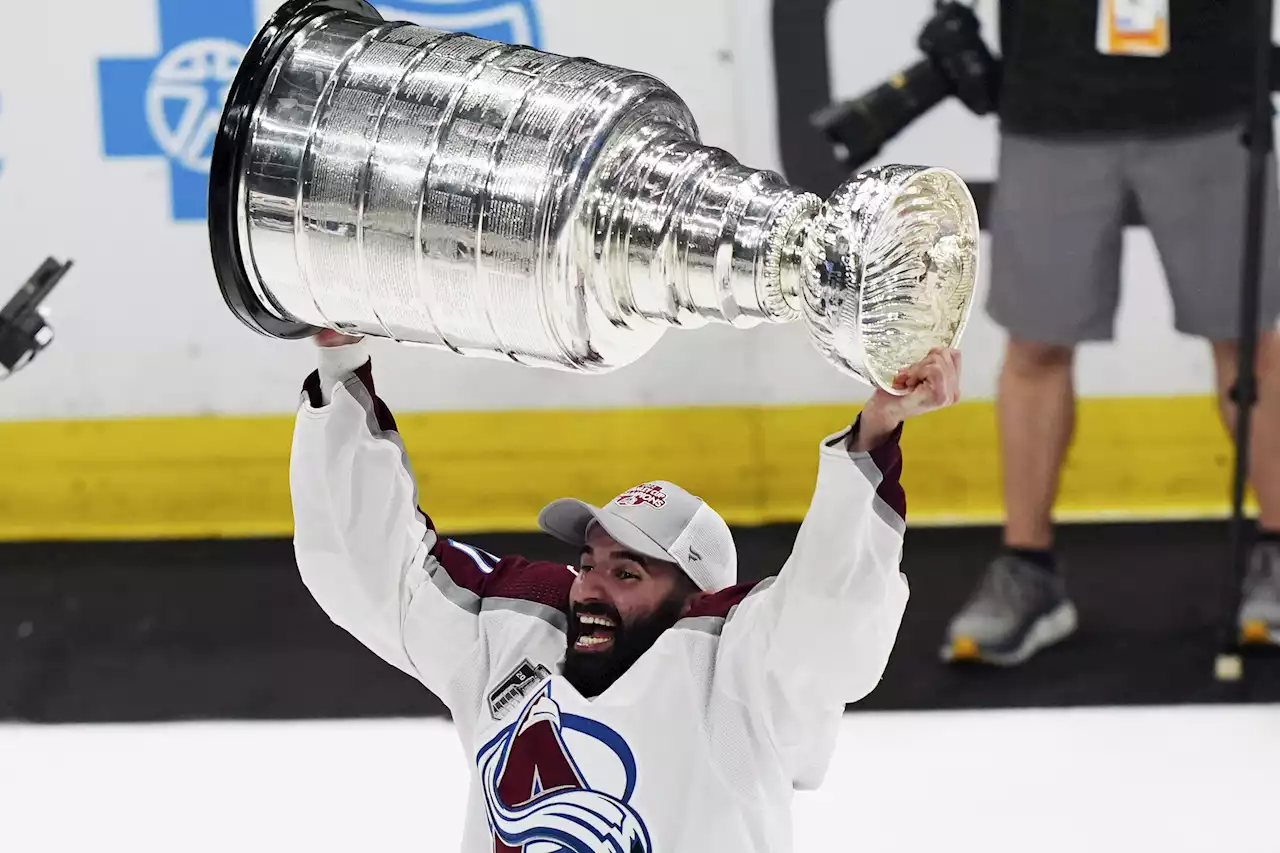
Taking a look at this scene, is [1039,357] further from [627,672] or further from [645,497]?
[627,672]

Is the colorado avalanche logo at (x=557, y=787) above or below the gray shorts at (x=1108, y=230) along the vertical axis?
below

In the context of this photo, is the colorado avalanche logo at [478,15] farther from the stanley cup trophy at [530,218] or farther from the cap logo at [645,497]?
the stanley cup trophy at [530,218]

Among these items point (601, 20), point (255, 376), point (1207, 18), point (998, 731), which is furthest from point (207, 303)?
point (1207, 18)

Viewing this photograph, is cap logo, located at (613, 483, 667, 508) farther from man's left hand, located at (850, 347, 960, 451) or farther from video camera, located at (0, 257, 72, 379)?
video camera, located at (0, 257, 72, 379)

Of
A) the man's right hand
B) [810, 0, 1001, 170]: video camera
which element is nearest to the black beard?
the man's right hand

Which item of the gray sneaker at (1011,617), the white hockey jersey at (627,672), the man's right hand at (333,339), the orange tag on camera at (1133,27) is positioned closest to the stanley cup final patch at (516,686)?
the white hockey jersey at (627,672)

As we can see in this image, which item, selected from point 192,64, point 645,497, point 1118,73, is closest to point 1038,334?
point 1118,73

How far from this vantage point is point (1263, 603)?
11.8ft

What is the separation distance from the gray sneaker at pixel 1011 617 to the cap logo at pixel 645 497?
191 centimetres

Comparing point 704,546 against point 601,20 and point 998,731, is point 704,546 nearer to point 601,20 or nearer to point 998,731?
point 998,731

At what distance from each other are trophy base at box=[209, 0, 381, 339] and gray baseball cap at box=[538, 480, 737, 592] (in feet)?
1.52

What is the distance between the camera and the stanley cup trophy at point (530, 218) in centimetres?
133

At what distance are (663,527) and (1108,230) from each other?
2.23 metres

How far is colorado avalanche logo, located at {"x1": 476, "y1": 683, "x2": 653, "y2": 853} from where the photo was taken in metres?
1.74
